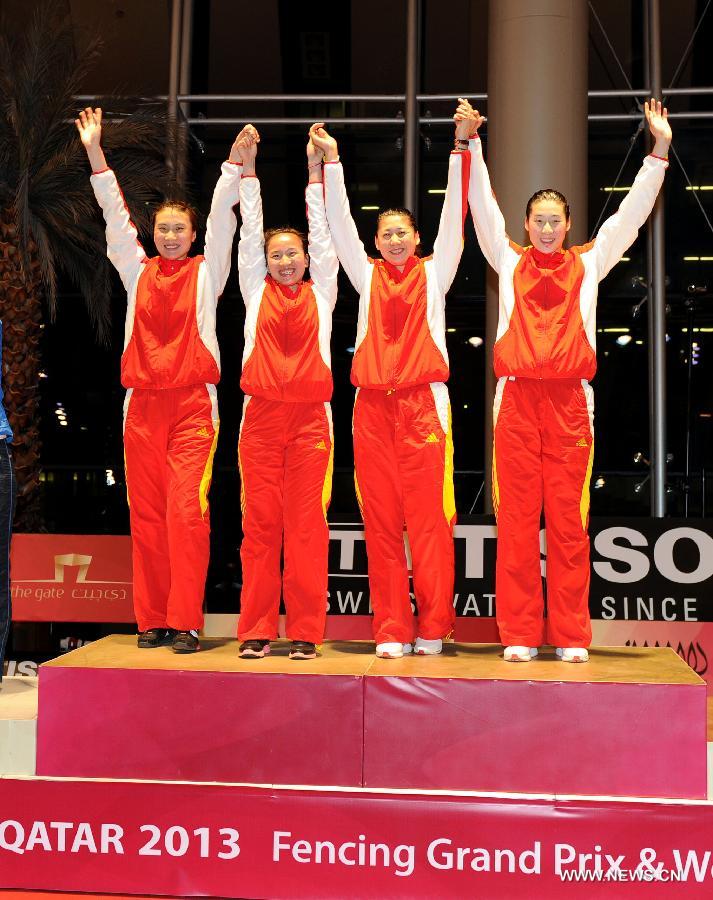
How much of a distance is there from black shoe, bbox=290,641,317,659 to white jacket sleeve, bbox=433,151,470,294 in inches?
56.6

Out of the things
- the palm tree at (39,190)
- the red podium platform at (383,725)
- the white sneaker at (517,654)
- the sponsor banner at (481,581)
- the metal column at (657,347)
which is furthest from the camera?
the metal column at (657,347)

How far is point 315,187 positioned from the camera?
409cm

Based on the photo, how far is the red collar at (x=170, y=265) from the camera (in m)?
4.25

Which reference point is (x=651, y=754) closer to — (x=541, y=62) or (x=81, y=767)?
(x=81, y=767)

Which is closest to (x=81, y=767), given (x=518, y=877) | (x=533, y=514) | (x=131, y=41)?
(x=518, y=877)

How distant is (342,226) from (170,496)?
122 centimetres

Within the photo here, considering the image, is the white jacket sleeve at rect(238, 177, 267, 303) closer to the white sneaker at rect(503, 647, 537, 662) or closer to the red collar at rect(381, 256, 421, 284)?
the red collar at rect(381, 256, 421, 284)

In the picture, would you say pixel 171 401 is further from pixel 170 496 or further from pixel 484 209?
pixel 484 209

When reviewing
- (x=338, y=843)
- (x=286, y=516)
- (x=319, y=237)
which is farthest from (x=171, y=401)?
(x=338, y=843)

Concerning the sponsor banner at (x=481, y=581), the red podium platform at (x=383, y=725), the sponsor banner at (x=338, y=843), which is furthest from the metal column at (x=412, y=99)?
the sponsor banner at (x=338, y=843)

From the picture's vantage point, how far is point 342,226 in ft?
13.4

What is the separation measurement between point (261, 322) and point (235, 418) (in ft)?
14.7

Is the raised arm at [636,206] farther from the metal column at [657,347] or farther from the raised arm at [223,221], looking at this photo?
the metal column at [657,347]

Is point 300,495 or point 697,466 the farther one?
point 697,466
